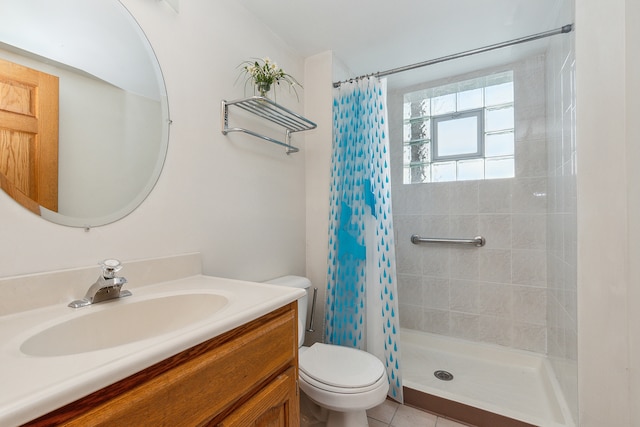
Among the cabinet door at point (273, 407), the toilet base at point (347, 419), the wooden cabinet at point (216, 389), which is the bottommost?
the toilet base at point (347, 419)

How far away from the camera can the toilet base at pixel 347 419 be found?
4.37 ft

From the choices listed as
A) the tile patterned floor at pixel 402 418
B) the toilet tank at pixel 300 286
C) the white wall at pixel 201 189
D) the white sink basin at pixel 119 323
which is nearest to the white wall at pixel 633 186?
the tile patterned floor at pixel 402 418

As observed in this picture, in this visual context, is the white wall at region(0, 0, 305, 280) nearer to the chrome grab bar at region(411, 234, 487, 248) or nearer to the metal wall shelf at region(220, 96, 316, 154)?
the metal wall shelf at region(220, 96, 316, 154)

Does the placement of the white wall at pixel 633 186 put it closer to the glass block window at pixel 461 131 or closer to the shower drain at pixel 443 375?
the shower drain at pixel 443 375

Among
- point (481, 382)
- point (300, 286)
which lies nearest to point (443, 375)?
point (481, 382)

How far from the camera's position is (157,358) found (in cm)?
54

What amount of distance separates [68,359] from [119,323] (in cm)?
37

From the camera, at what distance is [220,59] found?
143 cm

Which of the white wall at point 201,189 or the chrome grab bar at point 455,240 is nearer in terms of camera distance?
the white wall at point 201,189

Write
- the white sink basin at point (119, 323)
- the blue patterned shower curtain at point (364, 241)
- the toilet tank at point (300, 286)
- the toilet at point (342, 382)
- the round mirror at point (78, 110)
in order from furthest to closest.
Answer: the blue patterned shower curtain at point (364, 241) → the toilet tank at point (300, 286) → the toilet at point (342, 382) → the round mirror at point (78, 110) → the white sink basin at point (119, 323)

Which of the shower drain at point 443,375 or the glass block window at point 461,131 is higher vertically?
the glass block window at point 461,131

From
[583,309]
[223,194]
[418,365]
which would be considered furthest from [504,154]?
[223,194]

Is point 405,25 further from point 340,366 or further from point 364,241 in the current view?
point 340,366

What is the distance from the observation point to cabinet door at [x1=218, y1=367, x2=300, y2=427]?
729mm
